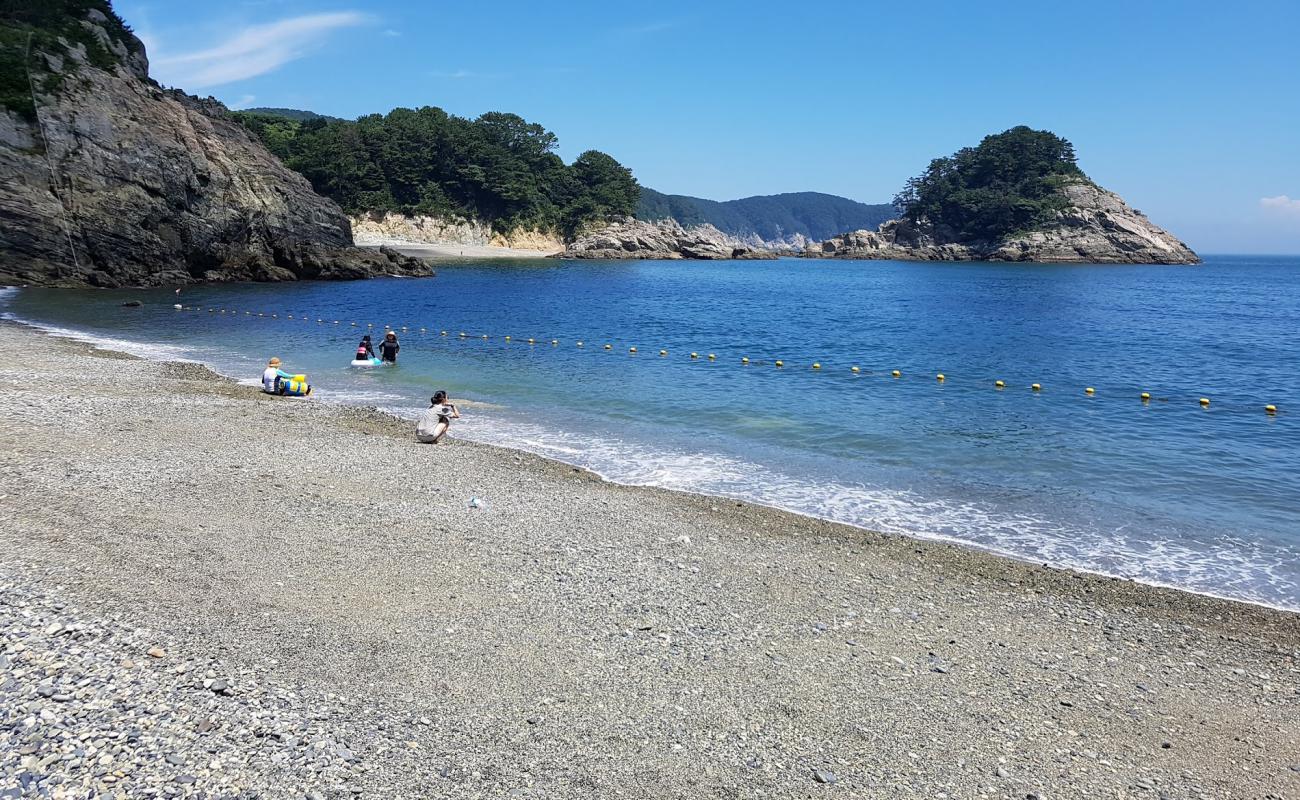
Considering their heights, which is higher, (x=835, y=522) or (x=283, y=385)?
Answer: (x=283, y=385)

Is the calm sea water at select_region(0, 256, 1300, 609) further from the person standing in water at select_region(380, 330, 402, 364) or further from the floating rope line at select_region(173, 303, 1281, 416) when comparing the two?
the person standing in water at select_region(380, 330, 402, 364)

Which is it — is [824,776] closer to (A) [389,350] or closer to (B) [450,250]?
(A) [389,350]

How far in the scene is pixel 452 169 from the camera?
445 ft

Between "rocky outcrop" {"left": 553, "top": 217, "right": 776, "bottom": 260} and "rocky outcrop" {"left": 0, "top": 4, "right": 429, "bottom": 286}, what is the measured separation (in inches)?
3070

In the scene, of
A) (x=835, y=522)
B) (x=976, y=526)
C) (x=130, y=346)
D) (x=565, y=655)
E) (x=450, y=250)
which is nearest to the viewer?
(x=565, y=655)

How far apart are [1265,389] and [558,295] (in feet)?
166

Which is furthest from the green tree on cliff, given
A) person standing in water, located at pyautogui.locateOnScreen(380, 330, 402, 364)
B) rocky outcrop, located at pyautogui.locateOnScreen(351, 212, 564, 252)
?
person standing in water, located at pyautogui.locateOnScreen(380, 330, 402, 364)

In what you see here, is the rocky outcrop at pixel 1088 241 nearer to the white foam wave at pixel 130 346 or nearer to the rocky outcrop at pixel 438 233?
the rocky outcrop at pixel 438 233

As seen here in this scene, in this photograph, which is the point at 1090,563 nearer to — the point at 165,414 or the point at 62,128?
the point at 165,414

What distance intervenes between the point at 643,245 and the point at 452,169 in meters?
38.7

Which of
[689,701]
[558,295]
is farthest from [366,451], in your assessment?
[558,295]

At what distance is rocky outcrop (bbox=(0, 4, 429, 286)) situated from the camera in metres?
50.3

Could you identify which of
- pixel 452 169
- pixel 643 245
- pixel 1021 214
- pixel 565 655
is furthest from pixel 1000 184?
pixel 565 655

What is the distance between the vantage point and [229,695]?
7.09 m
